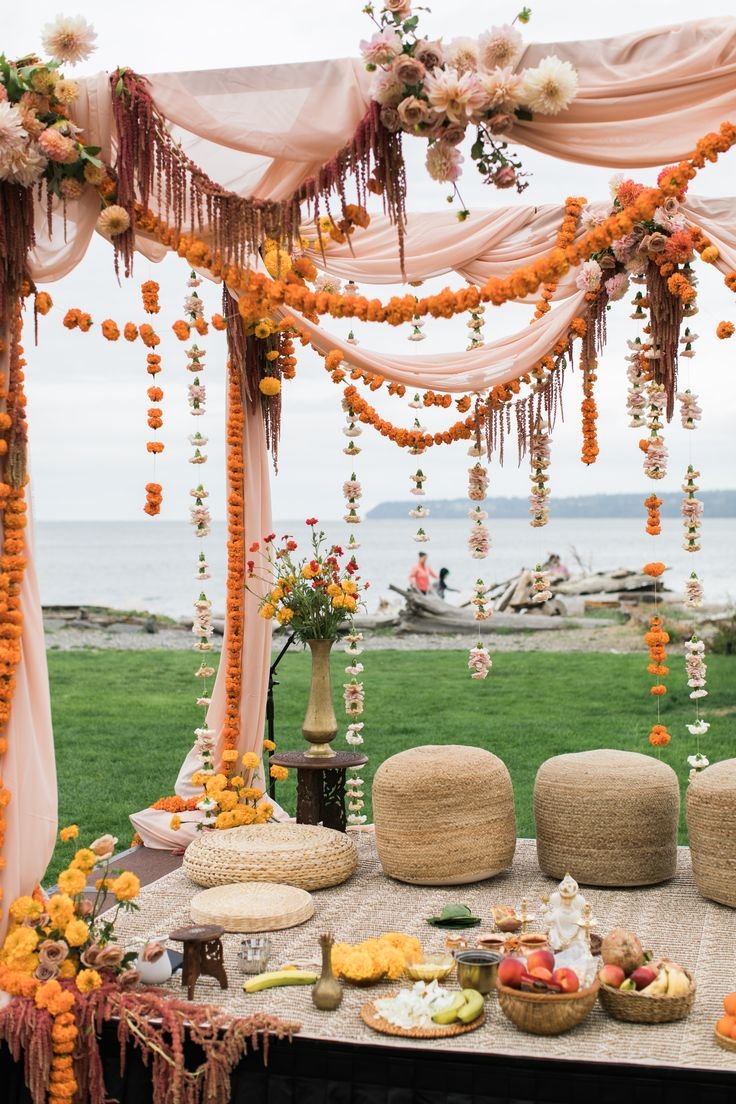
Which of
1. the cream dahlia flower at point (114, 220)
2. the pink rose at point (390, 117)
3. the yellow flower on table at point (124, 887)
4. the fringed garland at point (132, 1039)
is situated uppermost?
the pink rose at point (390, 117)

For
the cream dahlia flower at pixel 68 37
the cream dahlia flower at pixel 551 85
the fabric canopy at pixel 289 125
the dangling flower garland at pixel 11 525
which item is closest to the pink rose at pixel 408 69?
the fabric canopy at pixel 289 125

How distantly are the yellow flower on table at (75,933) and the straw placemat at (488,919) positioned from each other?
36 cm

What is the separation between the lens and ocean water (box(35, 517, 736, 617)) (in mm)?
29062

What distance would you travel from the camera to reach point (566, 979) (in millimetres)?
3127

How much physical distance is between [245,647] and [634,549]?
3387 cm

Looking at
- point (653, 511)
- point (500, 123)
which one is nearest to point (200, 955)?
point (500, 123)

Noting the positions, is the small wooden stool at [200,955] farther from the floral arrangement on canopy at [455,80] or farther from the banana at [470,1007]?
the floral arrangement on canopy at [455,80]

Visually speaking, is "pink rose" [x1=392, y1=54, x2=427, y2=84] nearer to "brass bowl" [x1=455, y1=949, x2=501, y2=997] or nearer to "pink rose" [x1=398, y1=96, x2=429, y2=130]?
"pink rose" [x1=398, y1=96, x2=429, y2=130]

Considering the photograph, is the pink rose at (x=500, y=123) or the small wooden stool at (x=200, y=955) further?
→ the small wooden stool at (x=200, y=955)

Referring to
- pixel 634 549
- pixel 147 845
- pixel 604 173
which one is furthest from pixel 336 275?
pixel 634 549

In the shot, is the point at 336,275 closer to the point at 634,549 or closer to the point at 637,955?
the point at 637,955

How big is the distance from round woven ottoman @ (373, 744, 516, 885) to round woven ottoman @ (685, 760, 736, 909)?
2.37 ft

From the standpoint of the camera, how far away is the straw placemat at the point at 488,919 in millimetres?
3008

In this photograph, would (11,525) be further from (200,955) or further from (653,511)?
(653,511)
